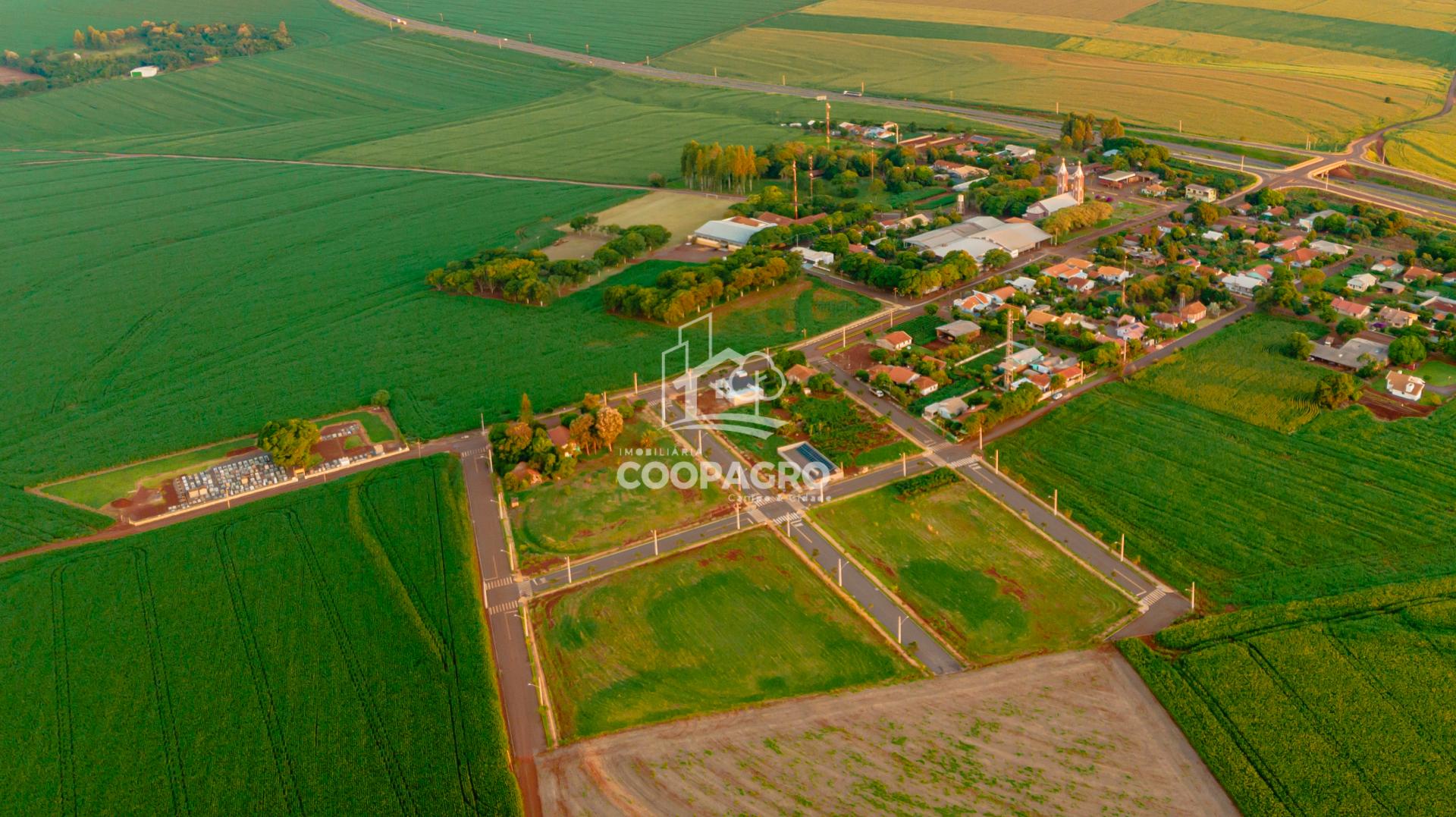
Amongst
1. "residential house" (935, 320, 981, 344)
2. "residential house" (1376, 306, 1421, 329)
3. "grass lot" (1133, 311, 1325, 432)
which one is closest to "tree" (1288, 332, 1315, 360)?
"grass lot" (1133, 311, 1325, 432)

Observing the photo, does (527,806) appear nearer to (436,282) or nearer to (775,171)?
(436,282)

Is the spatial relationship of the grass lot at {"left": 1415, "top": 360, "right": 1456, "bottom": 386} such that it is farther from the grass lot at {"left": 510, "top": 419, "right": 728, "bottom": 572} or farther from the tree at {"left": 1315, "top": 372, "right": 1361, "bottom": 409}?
the grass lot at {"left": 510, "top": 419, "right": 728, "bottom": 572}

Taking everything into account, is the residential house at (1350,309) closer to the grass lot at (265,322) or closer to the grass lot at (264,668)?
the grass lot at (265,322)

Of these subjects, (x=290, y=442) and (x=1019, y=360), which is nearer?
(x=290, y=442)

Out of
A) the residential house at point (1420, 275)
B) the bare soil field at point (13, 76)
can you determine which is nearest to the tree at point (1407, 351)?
the residential house at point (1420, 275)

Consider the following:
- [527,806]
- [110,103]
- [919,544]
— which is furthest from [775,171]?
[110,103]

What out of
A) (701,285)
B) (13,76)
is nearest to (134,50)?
(13,76)

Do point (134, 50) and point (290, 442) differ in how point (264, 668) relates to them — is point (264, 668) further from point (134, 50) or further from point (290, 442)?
point (134, 50)
